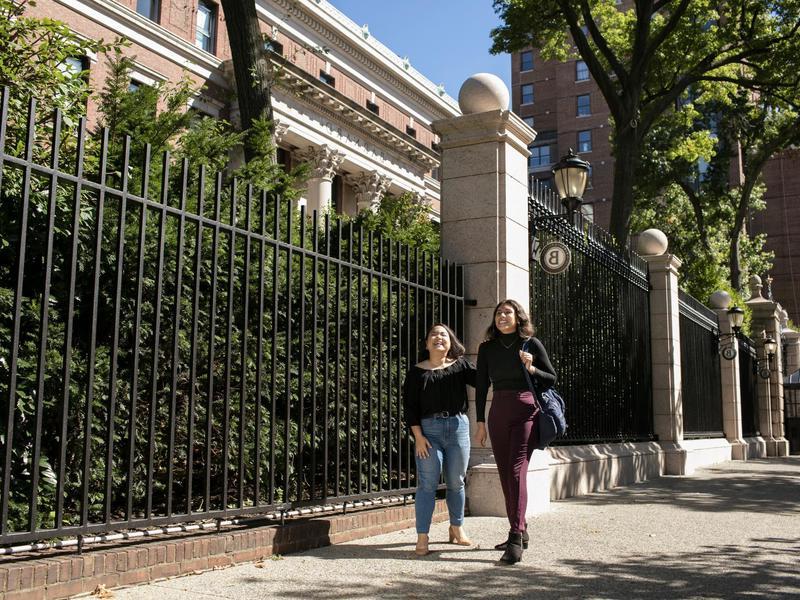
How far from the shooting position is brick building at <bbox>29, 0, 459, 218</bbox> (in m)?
28.9

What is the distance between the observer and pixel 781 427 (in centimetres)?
2519

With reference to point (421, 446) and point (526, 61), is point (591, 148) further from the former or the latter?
point (421, 446)

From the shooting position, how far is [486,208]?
8055mm

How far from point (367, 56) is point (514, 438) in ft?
127

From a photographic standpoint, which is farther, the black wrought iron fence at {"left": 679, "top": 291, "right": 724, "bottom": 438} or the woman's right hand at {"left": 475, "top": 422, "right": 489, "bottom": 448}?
the black wrought iron fence at {"left": 679, "top": 291, "right": 724, "bottom": 438}

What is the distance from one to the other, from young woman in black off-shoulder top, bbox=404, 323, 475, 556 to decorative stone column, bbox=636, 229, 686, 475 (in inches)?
343

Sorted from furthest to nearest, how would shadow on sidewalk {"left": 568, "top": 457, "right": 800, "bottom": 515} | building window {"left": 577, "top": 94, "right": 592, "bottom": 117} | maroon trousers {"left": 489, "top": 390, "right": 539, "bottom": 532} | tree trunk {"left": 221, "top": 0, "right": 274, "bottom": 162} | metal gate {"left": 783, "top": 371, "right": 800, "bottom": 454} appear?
1. building window {"left": 577, "top": 94, "right": 592, "bottom": 117}
2. metal gate {"left": 783, "top": 371, "right": 800, "bottom": 454}
3. tree trunk {"left": 221, "top": 0, "right": 274, "bottom": 162}
4. shadow on sidewalk {"left": 568, "top": 457, "right": 800, "bottom": 515}
5. maroon trousers {"left": 489, "top": 390, "right": 539, "bottom": 532}

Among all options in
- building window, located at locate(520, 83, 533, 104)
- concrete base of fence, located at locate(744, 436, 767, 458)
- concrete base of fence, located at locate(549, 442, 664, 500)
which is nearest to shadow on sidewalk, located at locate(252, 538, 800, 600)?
concrete base of fence, located at locate(549, 442, 664, 500)

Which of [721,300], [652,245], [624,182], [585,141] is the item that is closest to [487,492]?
[652,245]

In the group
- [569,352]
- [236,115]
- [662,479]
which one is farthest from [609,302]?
[236,115]

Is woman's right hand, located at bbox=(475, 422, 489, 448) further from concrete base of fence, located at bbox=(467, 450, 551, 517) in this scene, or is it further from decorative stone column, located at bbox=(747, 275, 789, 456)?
decorative stone column, located at bbox=(747, 275, 789, 456)

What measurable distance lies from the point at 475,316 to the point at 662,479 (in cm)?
636

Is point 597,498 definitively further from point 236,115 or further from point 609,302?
point 236,115

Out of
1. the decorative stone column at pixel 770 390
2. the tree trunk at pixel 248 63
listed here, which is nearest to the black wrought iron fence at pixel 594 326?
the tree trunk at pixel 248 63
